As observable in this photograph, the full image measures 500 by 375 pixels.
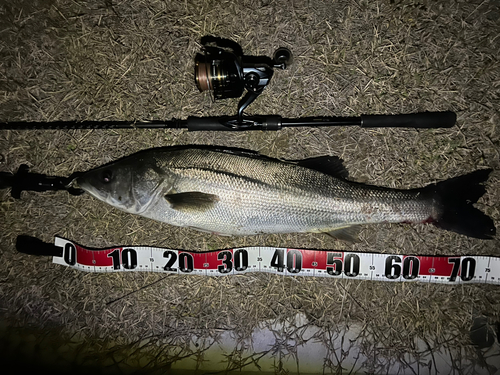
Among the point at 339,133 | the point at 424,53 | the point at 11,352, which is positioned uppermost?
the point at 424,53

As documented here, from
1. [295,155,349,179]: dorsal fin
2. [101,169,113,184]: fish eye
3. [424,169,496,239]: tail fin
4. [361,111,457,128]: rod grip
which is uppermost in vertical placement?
[361,111,457,128]: rod grip

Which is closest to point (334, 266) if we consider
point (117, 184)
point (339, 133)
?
point (339, 133)

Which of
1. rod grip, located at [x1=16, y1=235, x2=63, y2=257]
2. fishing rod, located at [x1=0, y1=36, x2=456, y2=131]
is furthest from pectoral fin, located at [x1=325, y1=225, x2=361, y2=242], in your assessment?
rod grip, located at [x1=16, y1=235, x2=63, y2=257]

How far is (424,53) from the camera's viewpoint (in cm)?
278

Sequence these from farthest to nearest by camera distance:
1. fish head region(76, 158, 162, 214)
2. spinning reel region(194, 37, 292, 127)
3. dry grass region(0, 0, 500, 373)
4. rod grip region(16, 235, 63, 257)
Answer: rod grip region(16, 235, 63, 257), dry grass region(0, 0, 500, 373), fish head region(76, 158, 162, 214), spinning reel region(194, 37, 292, 127)

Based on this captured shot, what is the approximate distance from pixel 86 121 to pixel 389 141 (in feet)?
9.24

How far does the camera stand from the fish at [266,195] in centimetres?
242

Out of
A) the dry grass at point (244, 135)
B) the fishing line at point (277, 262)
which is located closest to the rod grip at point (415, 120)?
the dry grass at point (244, 135)

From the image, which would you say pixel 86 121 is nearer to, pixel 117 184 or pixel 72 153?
pixel 72 153

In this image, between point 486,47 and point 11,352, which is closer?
point 486,47

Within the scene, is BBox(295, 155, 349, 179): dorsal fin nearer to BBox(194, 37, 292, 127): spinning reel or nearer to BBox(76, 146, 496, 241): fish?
BBox(76, 146, 496, 241): fish

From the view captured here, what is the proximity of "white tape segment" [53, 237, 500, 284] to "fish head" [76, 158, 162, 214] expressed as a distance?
2.12 ft

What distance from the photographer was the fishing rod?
2406 mm

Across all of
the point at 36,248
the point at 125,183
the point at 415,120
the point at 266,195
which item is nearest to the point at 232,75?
the point at 266,195
